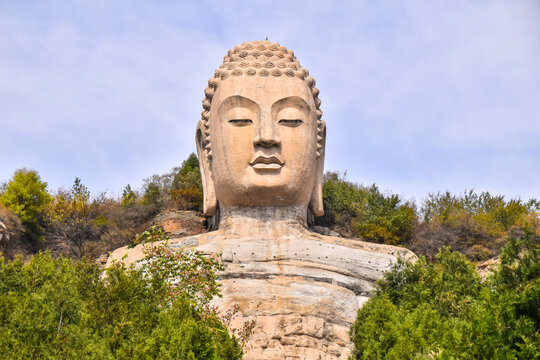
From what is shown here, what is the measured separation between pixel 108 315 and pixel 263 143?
190 inches

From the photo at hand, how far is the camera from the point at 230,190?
13414 millimetres

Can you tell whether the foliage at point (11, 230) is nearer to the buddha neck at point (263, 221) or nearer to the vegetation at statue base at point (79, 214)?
the vegetation at statue base at point (79, 214)

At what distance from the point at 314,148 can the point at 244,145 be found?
1.31m

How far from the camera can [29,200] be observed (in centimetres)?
2045

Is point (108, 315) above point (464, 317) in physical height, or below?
below

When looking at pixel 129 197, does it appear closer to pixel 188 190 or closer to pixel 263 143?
pixel 188 190

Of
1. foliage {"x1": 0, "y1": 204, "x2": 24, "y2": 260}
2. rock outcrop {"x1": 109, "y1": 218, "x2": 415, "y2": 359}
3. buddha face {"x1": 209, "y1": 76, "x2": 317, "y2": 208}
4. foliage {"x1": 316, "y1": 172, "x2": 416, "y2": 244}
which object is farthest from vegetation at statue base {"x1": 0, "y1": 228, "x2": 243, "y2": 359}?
foliage {"x1": 316, "y1": 172, "x2": 416, "y2": 244}

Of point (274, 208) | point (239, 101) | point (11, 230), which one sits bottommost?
point (274, 208)

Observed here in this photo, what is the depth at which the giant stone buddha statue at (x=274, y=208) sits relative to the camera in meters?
11.4

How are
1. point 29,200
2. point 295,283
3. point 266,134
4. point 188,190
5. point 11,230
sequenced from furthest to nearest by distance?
point 29,200 → point 188,190 → point 11,230 → point 266,134 → point 295,283

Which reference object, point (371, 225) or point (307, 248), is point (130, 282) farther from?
point (371, 225)

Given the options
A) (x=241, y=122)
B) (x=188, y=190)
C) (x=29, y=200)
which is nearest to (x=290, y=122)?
(x=241, y=122)

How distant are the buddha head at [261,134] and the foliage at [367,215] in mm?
4271

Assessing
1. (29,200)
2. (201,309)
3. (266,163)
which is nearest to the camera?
(201,309)
